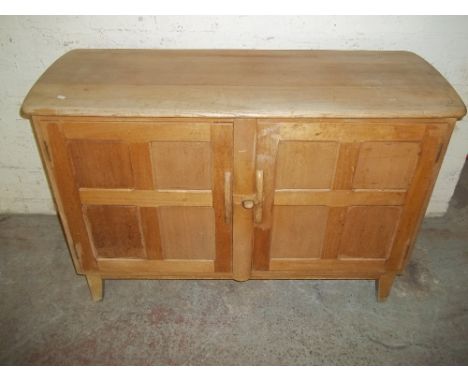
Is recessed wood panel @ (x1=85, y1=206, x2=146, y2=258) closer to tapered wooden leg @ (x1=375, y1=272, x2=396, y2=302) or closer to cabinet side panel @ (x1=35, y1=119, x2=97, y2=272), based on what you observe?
cabinet side panel @ (x1=35, y1=119, x2=97, y2=272)

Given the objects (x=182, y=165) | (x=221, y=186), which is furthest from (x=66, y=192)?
(x=221, y=186)

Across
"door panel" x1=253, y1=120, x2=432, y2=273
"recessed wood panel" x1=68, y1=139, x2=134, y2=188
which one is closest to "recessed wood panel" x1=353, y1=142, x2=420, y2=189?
"door panel" x1=253, y1=120, x2=432, y2=273

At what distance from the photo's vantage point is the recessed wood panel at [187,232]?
1.53 metres

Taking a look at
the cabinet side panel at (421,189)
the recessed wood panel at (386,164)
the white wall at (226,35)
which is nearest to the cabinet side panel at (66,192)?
the white wall at (226,35)

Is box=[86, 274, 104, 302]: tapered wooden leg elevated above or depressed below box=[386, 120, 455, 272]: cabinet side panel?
below

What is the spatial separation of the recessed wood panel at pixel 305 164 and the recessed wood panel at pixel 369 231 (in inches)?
8.5

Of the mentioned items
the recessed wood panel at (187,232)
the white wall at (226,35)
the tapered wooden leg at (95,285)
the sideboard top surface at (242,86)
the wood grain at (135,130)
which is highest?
the white wall at (226,35)

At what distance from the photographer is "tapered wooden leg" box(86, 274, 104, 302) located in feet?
5.82

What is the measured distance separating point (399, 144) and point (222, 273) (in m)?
0.91

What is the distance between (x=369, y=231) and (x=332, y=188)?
293mm

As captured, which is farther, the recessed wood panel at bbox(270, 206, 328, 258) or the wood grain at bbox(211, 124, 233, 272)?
the recessed wood panel at bbox(270, 206, 328, 258)

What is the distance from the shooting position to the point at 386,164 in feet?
4.58

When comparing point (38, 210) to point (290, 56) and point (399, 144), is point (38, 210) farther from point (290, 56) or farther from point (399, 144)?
point (399, 144)

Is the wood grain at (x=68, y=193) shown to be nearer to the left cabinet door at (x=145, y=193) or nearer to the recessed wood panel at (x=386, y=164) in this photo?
the left cabinet door at (x=145, y=193)
